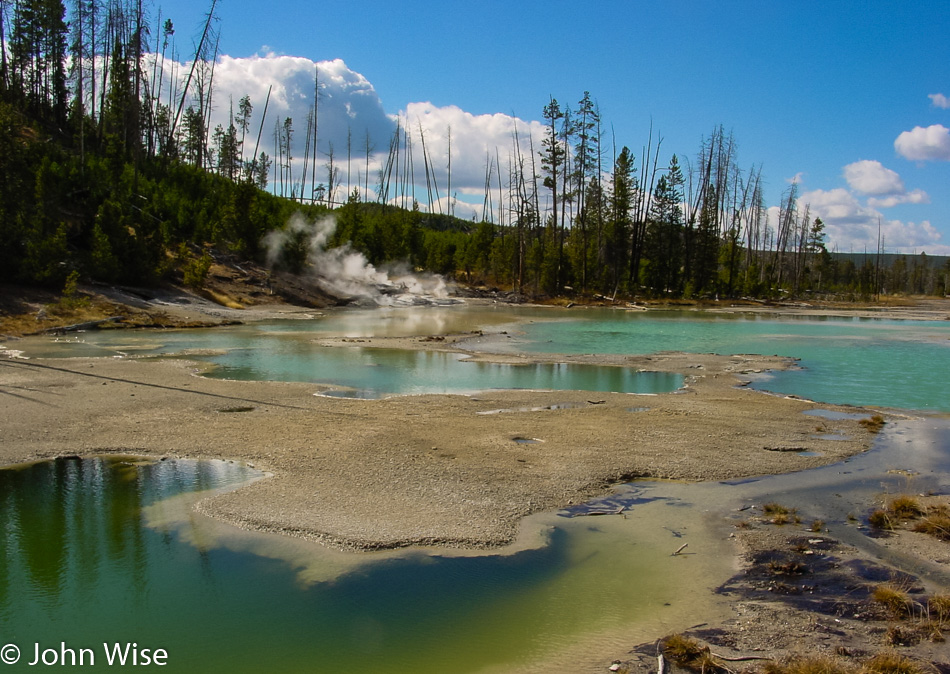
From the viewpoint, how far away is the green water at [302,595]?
200 inches

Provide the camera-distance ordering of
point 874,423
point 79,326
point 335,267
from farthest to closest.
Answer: point 335,267 < point 79,326 < point 874,423

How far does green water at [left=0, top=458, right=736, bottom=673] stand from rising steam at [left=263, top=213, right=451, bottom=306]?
41.9 meters

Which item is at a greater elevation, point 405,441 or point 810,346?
point 810,346

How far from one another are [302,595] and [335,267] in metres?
48.1

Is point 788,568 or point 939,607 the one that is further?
point 788,568

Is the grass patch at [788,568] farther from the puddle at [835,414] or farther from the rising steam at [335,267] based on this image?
the rising steam at [335,267]

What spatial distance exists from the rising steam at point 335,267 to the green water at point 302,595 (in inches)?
1648

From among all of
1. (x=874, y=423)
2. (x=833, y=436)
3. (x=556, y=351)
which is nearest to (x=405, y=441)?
(x=833, y=436)

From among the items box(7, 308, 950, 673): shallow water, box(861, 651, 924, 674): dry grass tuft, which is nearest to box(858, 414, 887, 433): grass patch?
box(7, 308, 950, 673): shallow water

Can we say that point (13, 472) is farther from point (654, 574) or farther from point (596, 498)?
point (654, 574)

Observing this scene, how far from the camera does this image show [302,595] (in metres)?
5.82

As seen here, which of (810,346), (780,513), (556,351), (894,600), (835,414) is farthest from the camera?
(810,346)

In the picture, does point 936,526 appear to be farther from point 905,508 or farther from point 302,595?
point 302,595

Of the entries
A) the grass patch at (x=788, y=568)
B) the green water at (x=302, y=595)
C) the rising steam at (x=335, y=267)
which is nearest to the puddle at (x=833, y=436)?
the green water at (x=302, y=595)
